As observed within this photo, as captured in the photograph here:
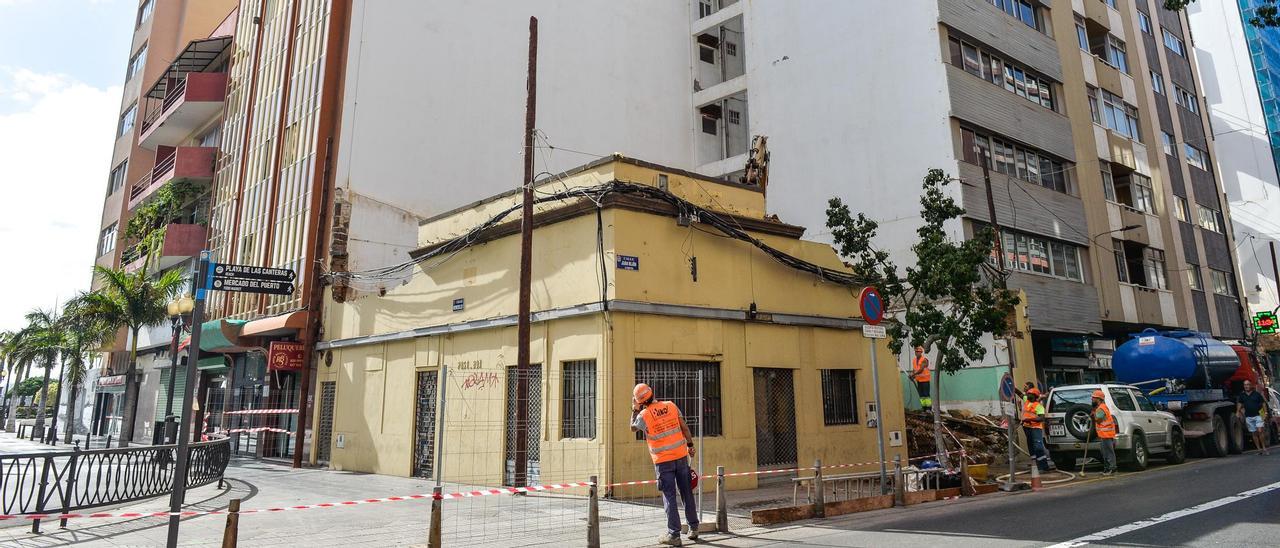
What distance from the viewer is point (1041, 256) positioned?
24.5 meters

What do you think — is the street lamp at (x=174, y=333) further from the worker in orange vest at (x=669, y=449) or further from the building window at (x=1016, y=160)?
the building window at (x=1016, y=160)

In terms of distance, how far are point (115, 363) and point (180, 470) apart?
3557 cm

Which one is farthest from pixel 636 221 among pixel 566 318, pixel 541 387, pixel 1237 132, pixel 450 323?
pixel 1237 132

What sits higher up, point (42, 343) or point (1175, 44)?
point (1175, 44)

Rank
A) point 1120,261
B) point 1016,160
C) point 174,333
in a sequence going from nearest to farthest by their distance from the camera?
1. point 174,333
2. point 1016,160
3. point 1120,261

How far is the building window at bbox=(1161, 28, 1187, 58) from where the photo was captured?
3553cm

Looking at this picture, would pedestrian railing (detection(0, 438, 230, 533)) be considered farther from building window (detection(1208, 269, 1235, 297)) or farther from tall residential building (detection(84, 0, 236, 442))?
building window (detection(1208, 269, 1235, 297))

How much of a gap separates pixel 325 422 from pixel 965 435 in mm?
16606

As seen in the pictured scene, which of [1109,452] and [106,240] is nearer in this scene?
[1109,452]

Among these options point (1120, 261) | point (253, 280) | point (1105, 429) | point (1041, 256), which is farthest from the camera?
point (1120, 261)

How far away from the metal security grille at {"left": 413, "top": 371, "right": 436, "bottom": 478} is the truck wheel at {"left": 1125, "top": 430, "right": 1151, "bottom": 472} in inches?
577

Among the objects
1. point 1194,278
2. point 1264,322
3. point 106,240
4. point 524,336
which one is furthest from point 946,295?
point 106,240

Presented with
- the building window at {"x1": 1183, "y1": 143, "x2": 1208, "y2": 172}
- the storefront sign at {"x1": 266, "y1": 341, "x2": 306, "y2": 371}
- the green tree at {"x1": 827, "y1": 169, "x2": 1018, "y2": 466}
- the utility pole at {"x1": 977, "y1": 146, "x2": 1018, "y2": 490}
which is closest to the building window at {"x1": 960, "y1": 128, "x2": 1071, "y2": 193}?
the utility pole at {"x1": 977, "y1": 146, "x2": 1018, "y2": 490}

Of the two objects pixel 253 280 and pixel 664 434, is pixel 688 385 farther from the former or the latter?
pixel 253 280
